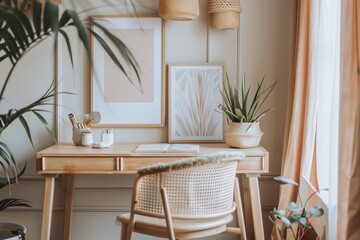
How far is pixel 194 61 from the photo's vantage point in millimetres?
3127

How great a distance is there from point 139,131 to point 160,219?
92 centimetres

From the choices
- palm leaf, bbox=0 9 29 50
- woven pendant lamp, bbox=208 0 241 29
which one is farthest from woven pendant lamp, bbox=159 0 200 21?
palm leaf, bbox=0 9 29 50

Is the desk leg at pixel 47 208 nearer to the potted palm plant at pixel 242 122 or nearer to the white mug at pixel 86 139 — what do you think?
the white mug at pixel 86 139

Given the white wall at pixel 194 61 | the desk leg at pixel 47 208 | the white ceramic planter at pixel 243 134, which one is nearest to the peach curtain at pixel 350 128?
the white ceramic planter at pixel 243 134

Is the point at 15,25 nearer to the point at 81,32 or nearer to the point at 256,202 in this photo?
the point at 81,32

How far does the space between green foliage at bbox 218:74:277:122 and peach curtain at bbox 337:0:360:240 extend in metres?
1.22

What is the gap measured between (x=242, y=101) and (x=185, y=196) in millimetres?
935

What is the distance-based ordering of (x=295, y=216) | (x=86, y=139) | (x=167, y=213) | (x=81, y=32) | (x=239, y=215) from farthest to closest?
(x=86, y=139) → (x=239, y=215) → (x=295, y=216) → (x=167, y=213) → (x=81, y=32)

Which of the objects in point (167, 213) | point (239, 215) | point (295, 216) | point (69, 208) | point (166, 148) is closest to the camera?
point (167, 213)

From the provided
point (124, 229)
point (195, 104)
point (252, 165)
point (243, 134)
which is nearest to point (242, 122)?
point (243, 134)

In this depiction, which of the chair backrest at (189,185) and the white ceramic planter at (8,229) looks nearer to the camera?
the chair backrest at (189,185)

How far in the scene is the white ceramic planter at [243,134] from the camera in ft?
9.17

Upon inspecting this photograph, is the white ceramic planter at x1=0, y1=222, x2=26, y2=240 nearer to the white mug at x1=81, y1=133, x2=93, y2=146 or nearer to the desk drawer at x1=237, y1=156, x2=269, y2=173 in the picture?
the white mug at x1=81, y1=133, x2=93, y2=146

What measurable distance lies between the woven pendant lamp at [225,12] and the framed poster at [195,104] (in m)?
0.27
